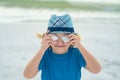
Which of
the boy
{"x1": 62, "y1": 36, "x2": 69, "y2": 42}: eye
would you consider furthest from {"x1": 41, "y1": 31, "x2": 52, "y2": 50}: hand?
{"x1": 62, "y1": 36, "x2": 69, "y2": 42}: eye

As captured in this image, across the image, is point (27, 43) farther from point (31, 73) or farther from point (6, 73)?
point (31, 73)

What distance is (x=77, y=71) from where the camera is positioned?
9.86 feet

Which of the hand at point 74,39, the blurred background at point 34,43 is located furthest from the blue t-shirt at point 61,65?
the blurred background at point 34,43

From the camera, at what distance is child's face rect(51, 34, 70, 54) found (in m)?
2.88

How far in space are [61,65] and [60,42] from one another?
20 cm

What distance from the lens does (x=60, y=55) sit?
116 inches

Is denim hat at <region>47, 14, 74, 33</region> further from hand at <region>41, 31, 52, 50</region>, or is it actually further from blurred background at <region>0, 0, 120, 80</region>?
blurred background at <region>0, 0, 120, 80</region>

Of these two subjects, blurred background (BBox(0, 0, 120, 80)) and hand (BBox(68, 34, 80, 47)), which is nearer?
hand (BBox(68, 34, 80, 47))

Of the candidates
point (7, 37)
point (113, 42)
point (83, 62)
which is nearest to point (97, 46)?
point (113, 42)

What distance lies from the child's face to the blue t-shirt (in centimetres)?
6

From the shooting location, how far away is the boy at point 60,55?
9.50 feet

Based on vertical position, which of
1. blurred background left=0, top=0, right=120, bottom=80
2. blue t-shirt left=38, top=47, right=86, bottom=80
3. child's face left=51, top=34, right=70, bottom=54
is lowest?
blurred background left=0, top=0, right=120, bottom=80

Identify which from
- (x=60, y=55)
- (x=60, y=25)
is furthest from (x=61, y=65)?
(x=60, y=25)

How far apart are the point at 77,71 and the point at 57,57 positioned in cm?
21
